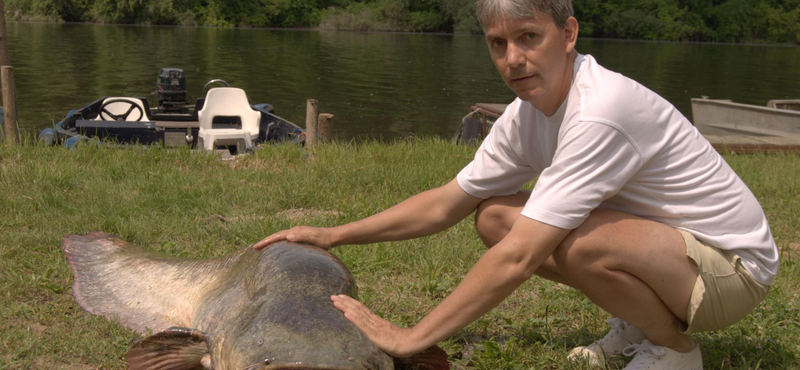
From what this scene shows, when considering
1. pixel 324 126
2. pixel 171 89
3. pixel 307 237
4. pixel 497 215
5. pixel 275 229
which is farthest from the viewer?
pixel 171 89

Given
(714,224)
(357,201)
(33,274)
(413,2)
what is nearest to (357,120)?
(357,201)

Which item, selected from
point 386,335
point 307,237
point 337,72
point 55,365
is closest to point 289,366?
A: point 386,335

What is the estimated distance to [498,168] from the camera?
284 cm

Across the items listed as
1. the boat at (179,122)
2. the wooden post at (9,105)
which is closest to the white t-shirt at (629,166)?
the wooden post at (9,105)

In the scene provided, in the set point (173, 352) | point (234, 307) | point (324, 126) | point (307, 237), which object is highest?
point (307, 237)

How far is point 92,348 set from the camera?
9.69 feet

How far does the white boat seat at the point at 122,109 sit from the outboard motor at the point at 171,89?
0.63 meters

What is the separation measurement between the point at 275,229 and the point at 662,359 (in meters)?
2.59

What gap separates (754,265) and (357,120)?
62.3 ft

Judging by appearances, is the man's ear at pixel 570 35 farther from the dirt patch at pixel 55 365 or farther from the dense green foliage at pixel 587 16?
the dense green foliage at pixel 587 16

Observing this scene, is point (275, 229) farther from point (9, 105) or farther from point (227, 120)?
point (227, 120)

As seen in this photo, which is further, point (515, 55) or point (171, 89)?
point (171, 89)

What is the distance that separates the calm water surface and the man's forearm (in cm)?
1109

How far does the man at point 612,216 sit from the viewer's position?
7.51ft
